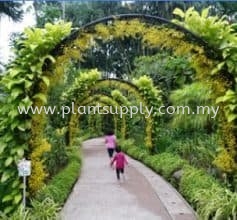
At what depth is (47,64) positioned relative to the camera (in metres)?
8.34

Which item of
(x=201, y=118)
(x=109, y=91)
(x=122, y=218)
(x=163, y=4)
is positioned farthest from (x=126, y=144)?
(x=122, y=218)

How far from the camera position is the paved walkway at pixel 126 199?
31.2 feet

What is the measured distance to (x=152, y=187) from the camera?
1289 centimetres

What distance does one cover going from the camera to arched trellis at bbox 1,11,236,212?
8055 mm

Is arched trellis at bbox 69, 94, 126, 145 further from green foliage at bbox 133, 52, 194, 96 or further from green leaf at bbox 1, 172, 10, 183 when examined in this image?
green leaf at bbox 1, 172, 10, 183

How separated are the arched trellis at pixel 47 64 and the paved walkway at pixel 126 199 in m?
1.75

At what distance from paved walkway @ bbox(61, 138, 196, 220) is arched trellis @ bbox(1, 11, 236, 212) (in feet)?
5.76

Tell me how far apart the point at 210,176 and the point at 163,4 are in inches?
890

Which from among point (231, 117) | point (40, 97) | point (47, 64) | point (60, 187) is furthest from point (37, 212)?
point (231, 117)

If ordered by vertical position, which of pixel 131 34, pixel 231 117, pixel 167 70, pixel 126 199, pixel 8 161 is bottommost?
pixel 126 199

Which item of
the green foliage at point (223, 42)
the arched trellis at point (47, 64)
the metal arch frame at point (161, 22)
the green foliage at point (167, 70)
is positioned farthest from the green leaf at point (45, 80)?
the green foliage at point (167, 70)

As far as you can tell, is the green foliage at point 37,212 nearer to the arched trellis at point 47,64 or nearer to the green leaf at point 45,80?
the arched trellis at point 47,64

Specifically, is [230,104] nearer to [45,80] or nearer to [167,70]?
[45,80]

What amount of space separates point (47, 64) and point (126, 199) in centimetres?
435
